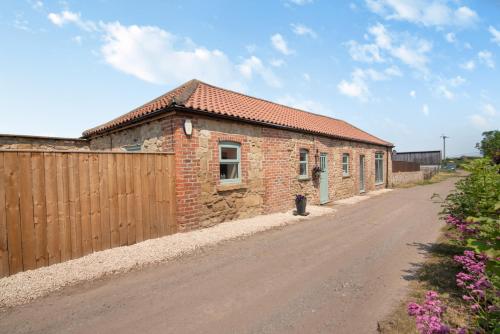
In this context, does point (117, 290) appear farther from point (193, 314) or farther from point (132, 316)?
point (193, 314)

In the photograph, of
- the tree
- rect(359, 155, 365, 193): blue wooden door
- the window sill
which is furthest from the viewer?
the tree

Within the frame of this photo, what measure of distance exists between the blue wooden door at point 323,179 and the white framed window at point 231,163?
18.2ft

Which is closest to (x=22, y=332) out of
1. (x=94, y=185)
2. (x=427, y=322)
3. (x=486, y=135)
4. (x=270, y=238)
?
(x=94, y=185)

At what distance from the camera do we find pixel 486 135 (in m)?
47.0

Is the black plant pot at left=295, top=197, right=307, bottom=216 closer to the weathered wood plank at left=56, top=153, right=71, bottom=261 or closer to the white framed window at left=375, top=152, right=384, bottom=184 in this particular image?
the weathered wood plank at left=56, top=153, right=71, bottom=261

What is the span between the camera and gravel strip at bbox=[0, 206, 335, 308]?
163 inches

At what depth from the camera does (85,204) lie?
18.2 ft

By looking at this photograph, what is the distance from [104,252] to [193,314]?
322 cm

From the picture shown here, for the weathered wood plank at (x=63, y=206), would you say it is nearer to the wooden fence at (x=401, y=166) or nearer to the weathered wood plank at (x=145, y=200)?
the weathered wood plank at (x=145, y=200)

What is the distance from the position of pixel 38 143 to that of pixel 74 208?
7.01m

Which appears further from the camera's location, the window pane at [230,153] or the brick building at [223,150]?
the window pane at [230,153]

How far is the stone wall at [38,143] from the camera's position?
947 centimetres

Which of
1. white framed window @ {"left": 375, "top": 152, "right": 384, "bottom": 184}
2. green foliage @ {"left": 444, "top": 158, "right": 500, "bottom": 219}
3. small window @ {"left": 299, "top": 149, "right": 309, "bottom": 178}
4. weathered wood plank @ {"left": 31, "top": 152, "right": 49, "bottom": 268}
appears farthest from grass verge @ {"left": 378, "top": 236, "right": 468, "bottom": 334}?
white framed window @ {"left": 375, "top": 152, "right": 384, "bottom": 184}

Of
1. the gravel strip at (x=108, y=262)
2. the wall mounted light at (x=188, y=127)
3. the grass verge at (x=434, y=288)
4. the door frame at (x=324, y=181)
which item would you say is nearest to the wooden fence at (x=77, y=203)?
the gravel strip at (x=108, y=262)
